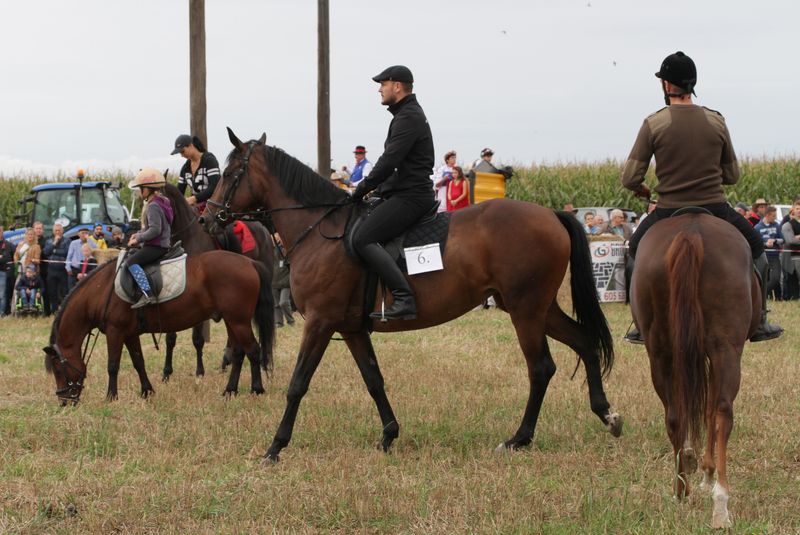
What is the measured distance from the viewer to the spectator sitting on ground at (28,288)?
22438mm

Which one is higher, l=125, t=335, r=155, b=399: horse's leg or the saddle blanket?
the saddle blanket

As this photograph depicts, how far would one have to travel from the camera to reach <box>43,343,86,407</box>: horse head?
10938 millimetres

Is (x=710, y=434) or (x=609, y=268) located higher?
(x=710, y=434)

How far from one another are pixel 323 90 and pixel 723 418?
644 inches

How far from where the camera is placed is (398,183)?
8641 millimetres

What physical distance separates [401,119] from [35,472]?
3949 millimetres

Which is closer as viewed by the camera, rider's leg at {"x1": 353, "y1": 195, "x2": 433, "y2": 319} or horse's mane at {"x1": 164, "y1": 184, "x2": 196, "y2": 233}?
rider's leg at {"x1": 353, "y1": 195, "x2": 433, "y2": 319}

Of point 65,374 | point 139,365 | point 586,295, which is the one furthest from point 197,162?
point 586,295

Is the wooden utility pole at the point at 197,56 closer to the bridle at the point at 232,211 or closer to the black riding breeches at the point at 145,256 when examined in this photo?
the black riding breeches at the point at 145,256

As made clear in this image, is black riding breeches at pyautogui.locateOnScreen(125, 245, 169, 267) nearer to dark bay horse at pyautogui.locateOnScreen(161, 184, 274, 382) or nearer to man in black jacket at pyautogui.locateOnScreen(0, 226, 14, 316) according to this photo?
dark bay horse at pyautogui.locateOnScreen(161, 184, 274, 382)

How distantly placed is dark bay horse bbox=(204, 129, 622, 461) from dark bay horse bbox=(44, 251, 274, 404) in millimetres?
2511

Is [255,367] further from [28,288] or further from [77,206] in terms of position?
[77,206]

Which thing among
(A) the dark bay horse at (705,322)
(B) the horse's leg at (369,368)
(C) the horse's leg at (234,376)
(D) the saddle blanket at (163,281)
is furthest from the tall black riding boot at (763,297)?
(D) the saddle blanket at (163,281)

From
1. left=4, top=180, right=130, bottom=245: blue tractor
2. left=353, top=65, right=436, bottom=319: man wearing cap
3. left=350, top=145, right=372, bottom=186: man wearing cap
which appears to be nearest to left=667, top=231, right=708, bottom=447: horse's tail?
left=353, top=65, right=436, bottom=319: man wearing cap
